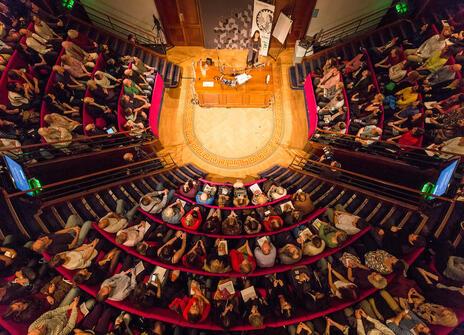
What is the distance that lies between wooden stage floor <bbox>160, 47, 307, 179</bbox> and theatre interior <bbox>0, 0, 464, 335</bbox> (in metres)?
0.04

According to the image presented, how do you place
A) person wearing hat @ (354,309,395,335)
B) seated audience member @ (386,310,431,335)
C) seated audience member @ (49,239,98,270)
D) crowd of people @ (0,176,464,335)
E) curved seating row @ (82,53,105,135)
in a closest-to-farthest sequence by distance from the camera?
seated audience member @ (386,310,431,335), person wearing hat @ (354,309,395,335), crowd of people @ (0,176,464,335), seated audience member @ (49,239,98,270), curved seating row @ (82,53,105,135)

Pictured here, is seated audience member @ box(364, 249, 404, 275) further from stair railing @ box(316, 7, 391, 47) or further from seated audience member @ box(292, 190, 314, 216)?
stair railing @ box(316, 7, 391, 47)

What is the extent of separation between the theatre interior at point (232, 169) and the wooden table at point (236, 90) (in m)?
0.06

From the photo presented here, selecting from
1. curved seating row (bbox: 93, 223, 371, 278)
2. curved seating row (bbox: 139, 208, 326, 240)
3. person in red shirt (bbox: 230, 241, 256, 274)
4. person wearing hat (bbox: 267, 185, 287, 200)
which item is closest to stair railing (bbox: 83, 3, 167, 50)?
curved seating row (bbox: 139, 208, 326, 240)

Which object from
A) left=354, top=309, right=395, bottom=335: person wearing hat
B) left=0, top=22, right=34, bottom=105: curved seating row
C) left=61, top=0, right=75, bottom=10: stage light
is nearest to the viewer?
left=354, top=309, right=395, bottom=335: person wearing hat

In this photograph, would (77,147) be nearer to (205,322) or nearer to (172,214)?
(172,214)

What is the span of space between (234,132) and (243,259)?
3.71 m

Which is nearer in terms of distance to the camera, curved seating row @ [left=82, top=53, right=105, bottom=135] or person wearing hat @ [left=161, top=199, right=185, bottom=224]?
person wearing hat @ [left=161, top=199, right=185, bottom=224]

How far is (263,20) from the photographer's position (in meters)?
6.92

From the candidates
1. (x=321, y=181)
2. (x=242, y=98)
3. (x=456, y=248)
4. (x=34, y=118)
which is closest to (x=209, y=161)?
(x=242, y=98)

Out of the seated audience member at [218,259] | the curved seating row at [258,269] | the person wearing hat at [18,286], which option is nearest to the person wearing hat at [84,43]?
the curved seating row at [258,269]

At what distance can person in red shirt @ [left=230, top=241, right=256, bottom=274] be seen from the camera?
435cm

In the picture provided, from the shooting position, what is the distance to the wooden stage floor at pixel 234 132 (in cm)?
692

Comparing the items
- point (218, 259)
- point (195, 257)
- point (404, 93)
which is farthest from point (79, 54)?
point (404, 93)
